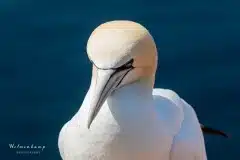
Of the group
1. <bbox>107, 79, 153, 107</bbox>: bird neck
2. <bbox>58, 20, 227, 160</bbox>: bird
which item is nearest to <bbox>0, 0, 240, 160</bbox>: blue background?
<bbox>58, 20, 227, 160</bbox>: bird

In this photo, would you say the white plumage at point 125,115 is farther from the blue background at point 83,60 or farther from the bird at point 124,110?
the blue background at point 83,60

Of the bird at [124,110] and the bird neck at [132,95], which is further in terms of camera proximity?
the bird neck at [132,95]

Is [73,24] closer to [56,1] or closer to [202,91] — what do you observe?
[56,1]

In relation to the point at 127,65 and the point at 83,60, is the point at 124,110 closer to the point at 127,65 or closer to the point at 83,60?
the point at 127,65

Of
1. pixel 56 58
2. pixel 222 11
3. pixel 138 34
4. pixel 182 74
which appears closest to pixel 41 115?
pixel 56 58

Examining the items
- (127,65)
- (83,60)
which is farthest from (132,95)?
(83,60)

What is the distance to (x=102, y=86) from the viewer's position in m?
2.54

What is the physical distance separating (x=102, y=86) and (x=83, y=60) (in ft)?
5.97

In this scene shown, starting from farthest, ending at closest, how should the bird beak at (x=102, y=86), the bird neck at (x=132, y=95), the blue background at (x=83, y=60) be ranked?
the blue background at (x=83, y=60)
the bird neck at (x=132, y=95)
the bird beak at (x=102, y=86)

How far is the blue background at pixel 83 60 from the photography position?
417 centimetres

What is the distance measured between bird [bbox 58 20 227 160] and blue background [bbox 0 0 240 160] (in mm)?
1127

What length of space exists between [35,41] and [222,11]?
1.10 m

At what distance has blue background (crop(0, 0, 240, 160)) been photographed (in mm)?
4168

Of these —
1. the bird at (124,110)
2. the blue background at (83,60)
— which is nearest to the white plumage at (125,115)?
the bird at (124,110)
